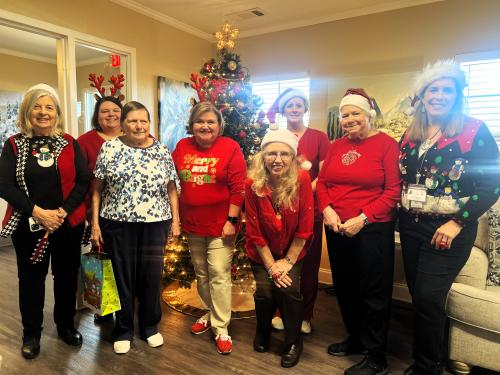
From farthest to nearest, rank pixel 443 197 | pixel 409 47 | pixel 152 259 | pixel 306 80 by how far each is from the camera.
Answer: pixel 306 80 < pixel 409 47 < pixel 152 259 < pixel 443 197

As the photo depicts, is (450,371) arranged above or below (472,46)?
below

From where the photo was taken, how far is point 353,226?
76.9 inches

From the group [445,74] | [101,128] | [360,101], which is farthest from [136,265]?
[445,74]

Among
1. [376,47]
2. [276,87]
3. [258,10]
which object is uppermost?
[258,10]

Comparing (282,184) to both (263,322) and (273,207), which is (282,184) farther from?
(263,322)

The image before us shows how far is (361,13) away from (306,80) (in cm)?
81

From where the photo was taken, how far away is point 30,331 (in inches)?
89.0

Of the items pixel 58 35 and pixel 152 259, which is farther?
pixel 58 35

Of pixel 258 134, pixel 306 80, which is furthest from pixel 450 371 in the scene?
pixel 306 80

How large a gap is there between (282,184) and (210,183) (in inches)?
17.7

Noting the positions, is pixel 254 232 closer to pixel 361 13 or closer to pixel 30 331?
pixel 30 331

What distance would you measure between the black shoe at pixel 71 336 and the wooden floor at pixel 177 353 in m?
0.03

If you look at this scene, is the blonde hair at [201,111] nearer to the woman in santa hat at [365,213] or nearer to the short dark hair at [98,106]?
the short dark hair at [98,106]

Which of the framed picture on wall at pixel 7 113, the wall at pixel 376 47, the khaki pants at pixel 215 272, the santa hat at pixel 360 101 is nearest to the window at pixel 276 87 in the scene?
the wall at pixel 376 47
